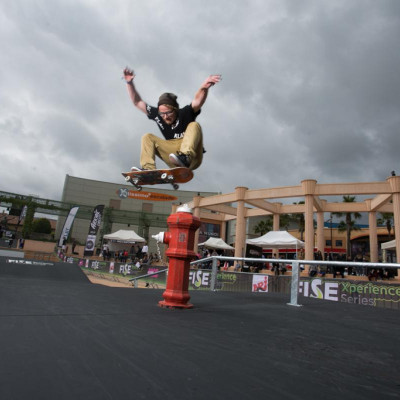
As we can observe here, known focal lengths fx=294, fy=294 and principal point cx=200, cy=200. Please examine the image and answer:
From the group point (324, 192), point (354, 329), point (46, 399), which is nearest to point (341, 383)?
point (46, 399)

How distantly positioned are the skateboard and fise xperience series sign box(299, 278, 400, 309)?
22.0ft

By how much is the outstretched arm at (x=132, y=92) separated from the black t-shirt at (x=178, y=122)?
374 millimetres

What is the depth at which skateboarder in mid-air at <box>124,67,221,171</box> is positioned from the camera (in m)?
4.91

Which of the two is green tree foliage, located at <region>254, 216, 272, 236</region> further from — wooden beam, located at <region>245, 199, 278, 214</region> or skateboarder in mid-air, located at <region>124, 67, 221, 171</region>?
skateboarder in mid-air, located at <region>124, 67, 221, 171</region>

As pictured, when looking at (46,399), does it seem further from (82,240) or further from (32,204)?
(82,240)

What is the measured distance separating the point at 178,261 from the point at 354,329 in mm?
2012

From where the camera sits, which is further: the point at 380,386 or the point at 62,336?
Answer: the point at 62,336

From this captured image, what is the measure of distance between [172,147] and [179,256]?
8.03 ft

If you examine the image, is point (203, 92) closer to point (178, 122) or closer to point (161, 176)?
point (178, 122)

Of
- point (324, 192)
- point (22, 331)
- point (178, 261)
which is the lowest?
point (22, 331)

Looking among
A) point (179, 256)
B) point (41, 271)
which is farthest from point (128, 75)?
point (41, 271)

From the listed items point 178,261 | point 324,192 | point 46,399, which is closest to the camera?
point 46,399

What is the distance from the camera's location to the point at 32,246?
35500mm

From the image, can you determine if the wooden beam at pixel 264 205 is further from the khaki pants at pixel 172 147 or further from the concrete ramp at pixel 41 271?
the khaki pants at pixel 172 147
